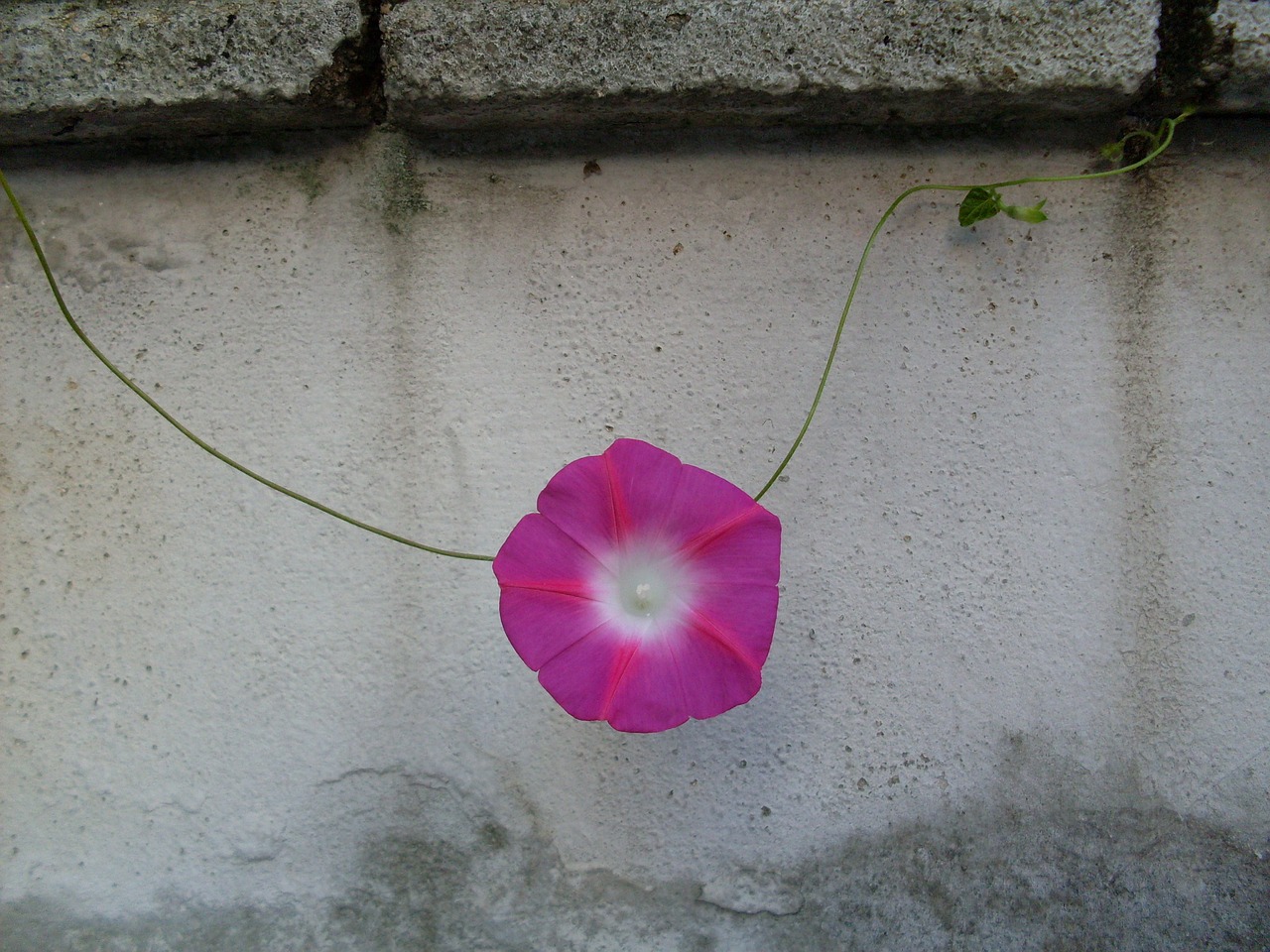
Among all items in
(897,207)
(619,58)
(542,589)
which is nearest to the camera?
(542,589)

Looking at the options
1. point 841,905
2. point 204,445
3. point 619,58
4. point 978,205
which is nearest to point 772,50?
point 619,58

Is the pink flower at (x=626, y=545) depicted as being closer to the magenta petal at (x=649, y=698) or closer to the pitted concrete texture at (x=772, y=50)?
the magenta petal at (x=649, y=698)

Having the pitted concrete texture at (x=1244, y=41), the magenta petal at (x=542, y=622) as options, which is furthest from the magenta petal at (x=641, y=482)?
the pitted concrete texture at (x=1244, y=41)

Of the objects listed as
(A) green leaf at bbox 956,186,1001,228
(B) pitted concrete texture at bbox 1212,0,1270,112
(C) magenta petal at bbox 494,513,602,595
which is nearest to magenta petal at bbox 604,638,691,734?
(C) magenta petal at bbox 494,513,602,595

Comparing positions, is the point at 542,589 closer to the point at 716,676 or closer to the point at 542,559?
the point at 542,559

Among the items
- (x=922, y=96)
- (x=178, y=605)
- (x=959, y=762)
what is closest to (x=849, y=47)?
(x=922, y=96)

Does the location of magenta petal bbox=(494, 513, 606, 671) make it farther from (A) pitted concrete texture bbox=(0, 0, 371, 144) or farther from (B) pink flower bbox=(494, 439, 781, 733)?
(A) pitted concrete texture bbox=(0, 0, 371, 144)
